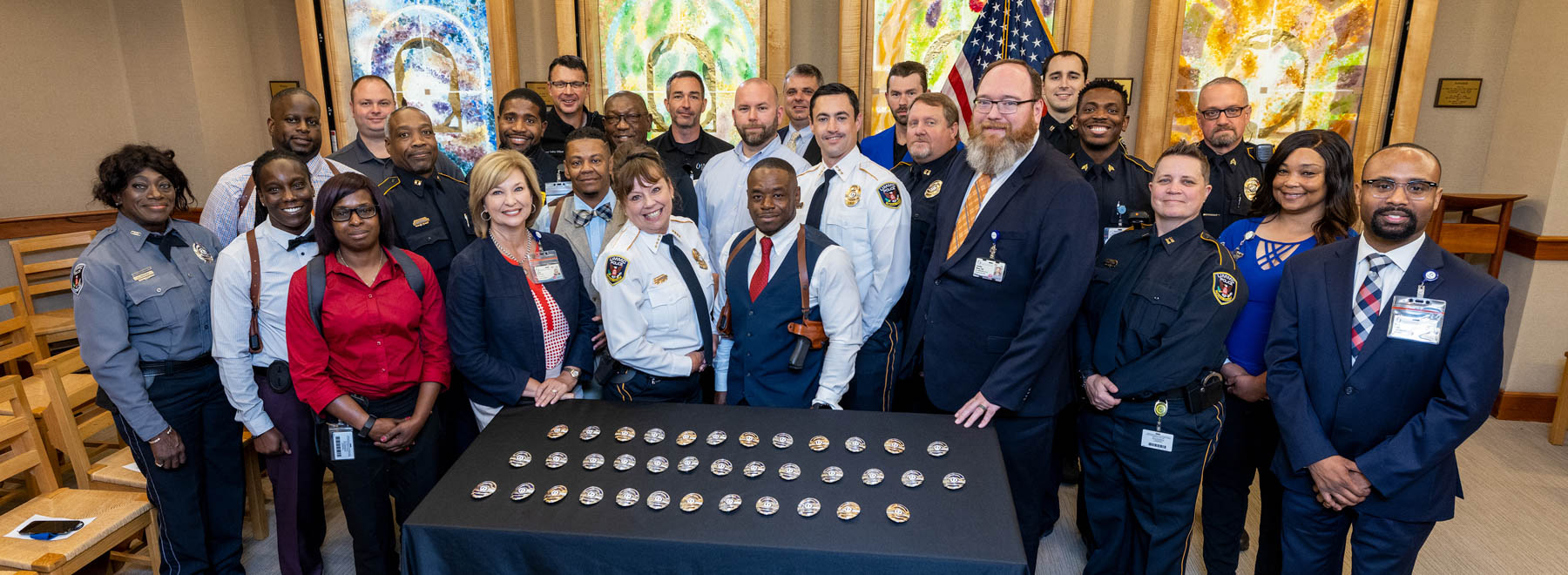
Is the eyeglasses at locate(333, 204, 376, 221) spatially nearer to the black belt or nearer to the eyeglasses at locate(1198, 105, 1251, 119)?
the black belt

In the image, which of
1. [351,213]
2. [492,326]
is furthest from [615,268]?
[351,213]

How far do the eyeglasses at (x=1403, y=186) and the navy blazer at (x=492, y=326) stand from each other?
2514 mm

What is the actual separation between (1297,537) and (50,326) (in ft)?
21.4

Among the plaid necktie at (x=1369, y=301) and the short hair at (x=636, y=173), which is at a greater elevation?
the short hair at (x=636, y=173)

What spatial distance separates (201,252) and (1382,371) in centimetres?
379

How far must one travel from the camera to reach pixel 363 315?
2.40 meters

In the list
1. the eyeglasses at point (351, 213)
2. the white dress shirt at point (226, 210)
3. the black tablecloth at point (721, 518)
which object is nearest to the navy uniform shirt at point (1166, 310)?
the black tablecloth at point (721, 518)

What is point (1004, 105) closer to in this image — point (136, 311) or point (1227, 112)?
point (1227, 112)

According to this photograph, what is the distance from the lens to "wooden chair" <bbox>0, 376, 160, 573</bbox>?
241 centimetres

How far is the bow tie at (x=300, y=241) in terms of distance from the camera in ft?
8.33

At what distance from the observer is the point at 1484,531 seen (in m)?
3.37

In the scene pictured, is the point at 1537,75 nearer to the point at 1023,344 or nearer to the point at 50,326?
the point at 1023,344

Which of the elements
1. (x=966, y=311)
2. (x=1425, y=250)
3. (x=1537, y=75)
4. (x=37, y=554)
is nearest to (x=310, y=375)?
(x=37, y=554)

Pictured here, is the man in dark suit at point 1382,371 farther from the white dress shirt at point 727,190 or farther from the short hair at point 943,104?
the white dress shirt at point 727,190
